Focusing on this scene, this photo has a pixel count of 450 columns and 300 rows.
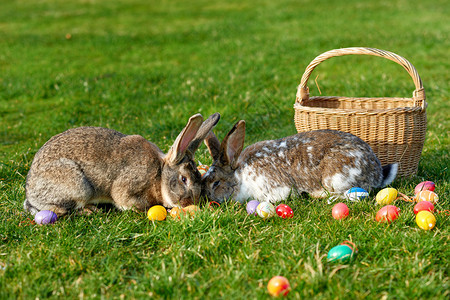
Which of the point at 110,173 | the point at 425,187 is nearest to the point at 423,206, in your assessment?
the point at 425,187

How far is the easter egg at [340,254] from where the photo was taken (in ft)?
10.6

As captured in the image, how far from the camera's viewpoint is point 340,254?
325cm

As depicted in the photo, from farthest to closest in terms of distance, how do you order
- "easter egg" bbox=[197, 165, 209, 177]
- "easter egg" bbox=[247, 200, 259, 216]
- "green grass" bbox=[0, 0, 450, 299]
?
"easter egg" bbox=[197, 165, 209, 177] < "easter egg" bbox=[247, 200, 259, 216] < "green grass" bbox=[0, 0, 450, 299]

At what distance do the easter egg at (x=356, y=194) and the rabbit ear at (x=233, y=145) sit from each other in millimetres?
1136

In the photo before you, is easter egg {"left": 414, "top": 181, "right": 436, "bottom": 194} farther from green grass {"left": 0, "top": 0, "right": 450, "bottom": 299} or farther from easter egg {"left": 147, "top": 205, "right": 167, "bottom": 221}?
easter egg {"left": 147, "top": 205, "right": 167, "bottom": 221}

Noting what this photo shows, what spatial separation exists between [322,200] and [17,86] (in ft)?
22.1

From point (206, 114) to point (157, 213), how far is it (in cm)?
315

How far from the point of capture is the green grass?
3176 mm

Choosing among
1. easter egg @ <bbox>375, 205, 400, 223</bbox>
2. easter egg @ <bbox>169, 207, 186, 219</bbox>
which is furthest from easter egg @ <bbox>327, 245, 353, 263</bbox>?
easter egg @ <bbox>169, 207, 186, 219</bbox>

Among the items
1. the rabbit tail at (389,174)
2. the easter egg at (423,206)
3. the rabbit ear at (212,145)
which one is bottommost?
the rabbit tail at (389,174)

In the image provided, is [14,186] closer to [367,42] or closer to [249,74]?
[249,74]

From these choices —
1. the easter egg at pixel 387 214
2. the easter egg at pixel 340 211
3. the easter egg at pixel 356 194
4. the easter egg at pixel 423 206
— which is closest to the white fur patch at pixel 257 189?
the easter egg at pixel 356 194

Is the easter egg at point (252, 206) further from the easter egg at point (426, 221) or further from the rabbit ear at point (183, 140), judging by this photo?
the easter egg at point (426, 221)

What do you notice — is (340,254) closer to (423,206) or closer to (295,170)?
(423,206)
